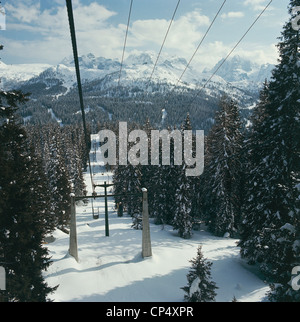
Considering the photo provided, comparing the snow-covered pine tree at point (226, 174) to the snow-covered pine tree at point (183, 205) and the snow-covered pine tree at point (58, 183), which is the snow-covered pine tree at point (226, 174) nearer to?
the snow-covered pine tree at point (183, 205)

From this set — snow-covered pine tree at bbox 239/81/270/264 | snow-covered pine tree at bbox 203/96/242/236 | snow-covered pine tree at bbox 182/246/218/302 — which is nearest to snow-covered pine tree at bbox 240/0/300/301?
snow-covered pine tree at bbox 239/81/270/264

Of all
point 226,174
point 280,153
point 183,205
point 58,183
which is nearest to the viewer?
point 280,153

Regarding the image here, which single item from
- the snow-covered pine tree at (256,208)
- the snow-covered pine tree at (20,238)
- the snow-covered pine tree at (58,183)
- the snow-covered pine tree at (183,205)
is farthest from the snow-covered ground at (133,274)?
the snow-covered pine tree at (58,183)

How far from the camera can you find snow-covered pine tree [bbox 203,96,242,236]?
28.0 m

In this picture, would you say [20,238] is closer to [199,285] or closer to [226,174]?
[199,285]

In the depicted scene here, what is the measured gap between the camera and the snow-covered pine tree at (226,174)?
28.0 meters

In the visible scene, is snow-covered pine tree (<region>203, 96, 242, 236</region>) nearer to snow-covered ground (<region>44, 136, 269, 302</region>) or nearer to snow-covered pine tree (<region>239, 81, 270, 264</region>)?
snow-covered ground (<region>44, 136, 269, 302</region>)

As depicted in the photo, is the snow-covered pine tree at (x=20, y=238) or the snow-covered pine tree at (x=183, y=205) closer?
the snow-covered pine tree at (x=20, y=238)

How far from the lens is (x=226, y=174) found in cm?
2847

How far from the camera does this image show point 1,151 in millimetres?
10133

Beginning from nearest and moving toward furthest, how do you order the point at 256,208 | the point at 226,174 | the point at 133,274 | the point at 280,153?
the point at 280,153 < the point at 133,274 < the point at 256,208 < the point at 226,174

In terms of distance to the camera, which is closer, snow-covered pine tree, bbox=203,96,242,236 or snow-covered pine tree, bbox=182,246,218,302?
snow-covered pine tree, bbox=182,246,218,302

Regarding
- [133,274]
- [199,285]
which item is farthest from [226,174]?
[199,285]

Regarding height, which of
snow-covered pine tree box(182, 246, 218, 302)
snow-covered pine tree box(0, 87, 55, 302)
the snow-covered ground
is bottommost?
the snow-covered ground
